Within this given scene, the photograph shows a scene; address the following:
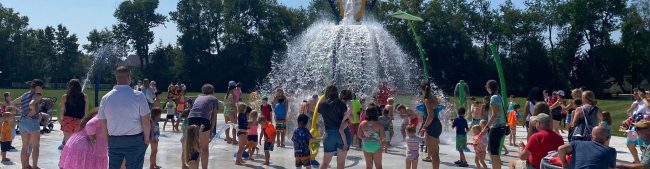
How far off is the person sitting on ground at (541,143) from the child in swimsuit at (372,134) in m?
2.26

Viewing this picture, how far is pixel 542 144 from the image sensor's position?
6.50 meters

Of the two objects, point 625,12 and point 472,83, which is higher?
point 625,12

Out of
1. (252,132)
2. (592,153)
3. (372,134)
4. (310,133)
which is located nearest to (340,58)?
(252,132)

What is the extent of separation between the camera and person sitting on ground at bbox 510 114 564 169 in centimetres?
649

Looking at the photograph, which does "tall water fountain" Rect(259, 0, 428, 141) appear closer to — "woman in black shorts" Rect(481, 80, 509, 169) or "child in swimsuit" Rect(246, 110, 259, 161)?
"child in swimsuit" Rect(246, 110, 259, 161)

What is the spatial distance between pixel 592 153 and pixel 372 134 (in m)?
3.32

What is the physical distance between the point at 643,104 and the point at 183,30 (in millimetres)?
57711

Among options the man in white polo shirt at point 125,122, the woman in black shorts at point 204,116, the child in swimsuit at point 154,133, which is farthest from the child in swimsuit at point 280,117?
the man in white polo shirt at point 125,122

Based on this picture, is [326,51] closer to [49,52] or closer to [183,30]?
[183,30]

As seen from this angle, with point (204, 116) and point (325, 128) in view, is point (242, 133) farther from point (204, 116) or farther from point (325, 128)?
point (325, 128)

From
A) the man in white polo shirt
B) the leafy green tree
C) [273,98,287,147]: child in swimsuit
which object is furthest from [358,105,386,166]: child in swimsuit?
the leafy green tree

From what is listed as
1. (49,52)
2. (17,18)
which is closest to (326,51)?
(49,52)

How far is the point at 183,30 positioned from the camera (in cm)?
6631

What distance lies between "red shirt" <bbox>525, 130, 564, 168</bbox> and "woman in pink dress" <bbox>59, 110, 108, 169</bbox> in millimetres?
4409
